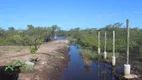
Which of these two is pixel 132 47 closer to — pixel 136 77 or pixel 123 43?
pixel 123 43

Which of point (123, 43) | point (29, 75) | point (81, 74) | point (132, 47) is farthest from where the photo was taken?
point (132, 47)

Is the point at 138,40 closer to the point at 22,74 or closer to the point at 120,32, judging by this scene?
the point at 120,32

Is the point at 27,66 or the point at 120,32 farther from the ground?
the point at 120,32

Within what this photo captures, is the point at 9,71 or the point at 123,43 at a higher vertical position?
the point at 123,43

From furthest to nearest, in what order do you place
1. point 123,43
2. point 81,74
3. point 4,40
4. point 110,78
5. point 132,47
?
point 4,40
point 132,47
point 123,43
point 81,74
point 110,78

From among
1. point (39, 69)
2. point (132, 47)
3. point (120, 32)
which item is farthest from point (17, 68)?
point (120, 32)

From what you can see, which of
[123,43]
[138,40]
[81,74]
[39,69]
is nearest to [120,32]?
[138,40]

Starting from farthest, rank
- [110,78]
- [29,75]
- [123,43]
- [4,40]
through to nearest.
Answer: [4,40], [123,43], [110,78], [29,75]

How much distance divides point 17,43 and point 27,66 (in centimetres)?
3637

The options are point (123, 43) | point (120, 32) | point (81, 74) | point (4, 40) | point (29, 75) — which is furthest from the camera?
point (4, 40)

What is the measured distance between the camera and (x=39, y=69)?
1703 cm

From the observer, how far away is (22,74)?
14984mm

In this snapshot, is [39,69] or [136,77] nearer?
[136,77]

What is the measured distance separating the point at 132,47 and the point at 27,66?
23.0 meters
